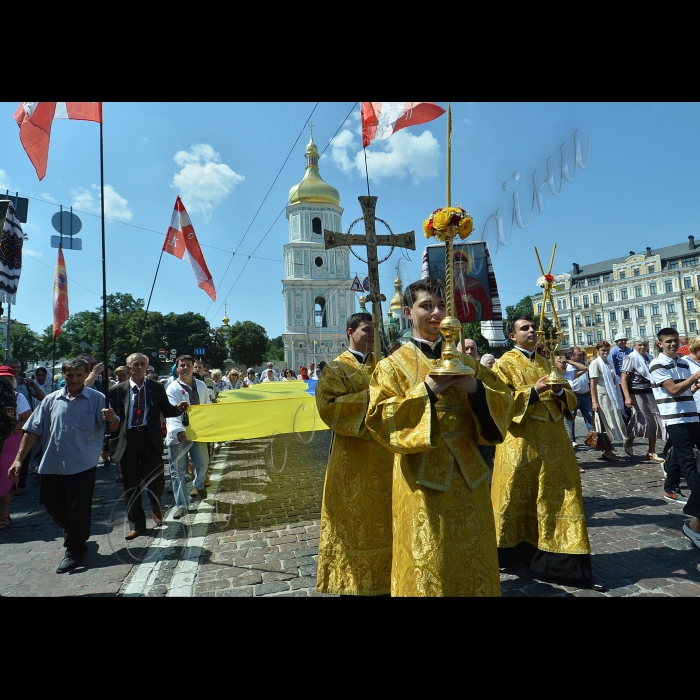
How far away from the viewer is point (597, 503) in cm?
573

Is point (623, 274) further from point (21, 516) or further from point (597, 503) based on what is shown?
point (21, 516)

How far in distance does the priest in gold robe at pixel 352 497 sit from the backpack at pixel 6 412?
2745 mm

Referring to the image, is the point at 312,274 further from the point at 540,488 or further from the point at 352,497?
the point at 540,488

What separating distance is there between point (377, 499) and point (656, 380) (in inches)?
149

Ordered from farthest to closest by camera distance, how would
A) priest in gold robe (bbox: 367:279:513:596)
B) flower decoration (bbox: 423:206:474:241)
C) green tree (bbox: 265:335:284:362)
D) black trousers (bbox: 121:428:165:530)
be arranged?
1. green tree (bbox: 265:335:284:362)
2. black trousers (bbox: 121:428:165:530)
3. flower decoration (bbox: 423:206:474:241)
4. priest in gold robe (bbox: 367:279:513:596)

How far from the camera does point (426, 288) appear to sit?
2.79 metres

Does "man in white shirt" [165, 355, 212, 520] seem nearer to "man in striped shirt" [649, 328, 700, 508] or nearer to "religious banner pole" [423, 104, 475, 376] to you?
"religious banner pole" [423, 104, 475, 376]

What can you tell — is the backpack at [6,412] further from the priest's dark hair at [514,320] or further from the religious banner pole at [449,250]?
the priest's dark hair at [514,320]

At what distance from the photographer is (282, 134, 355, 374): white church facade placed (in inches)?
227

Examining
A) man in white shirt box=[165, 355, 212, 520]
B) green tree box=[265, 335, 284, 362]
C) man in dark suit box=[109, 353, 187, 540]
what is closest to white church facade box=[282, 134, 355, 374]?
man in white shirt box=[165, 355, 212, 520]

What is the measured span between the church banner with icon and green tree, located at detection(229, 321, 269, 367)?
34.5 ft

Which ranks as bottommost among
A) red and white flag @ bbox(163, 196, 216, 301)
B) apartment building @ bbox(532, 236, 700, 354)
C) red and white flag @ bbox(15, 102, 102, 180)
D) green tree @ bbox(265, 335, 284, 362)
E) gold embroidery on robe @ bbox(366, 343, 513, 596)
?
gold embroidery on robe @ bbox(366, 343, 513, 596)

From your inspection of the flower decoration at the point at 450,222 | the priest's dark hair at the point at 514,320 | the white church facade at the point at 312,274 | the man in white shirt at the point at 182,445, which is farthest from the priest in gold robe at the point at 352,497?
the man in white shirt at the point at 182,445

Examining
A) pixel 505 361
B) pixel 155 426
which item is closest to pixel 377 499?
pixel 505 361
